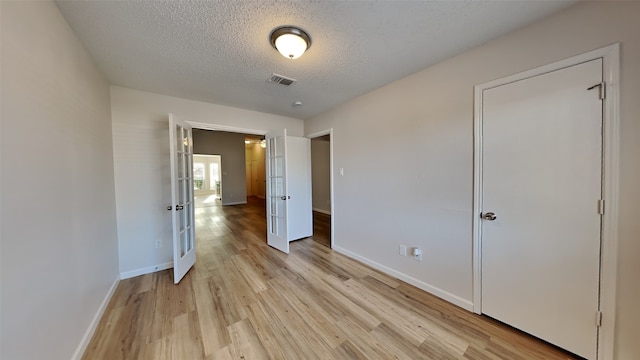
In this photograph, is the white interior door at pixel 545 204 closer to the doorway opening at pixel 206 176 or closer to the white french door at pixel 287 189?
the white french door at pixel 287 189

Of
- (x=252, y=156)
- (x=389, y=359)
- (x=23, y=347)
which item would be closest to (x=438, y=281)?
(x=389, y=359)

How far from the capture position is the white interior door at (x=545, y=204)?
1.41 metres

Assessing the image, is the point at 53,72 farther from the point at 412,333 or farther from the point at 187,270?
the point at 412,333

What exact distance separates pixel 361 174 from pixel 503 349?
2153mm

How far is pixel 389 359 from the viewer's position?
4.87 ft

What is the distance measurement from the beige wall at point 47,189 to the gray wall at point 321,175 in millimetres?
5139

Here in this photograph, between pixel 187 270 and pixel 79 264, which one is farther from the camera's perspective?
pixel 187 270

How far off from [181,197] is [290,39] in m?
2.37

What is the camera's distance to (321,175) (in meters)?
6.85

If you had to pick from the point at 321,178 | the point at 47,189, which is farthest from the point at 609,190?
the point at 321,178

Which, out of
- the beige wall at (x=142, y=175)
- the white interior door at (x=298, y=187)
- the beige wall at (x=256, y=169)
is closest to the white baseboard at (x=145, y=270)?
the beige wall at (x=142, y=175)

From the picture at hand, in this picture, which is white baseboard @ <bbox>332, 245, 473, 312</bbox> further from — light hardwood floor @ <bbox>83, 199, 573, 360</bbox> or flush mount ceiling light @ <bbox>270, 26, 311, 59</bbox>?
flush mount ceiling light @ <bbox>270, 26, 311, 59</bbox>

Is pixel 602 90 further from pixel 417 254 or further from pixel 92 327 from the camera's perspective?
pixel 92 327

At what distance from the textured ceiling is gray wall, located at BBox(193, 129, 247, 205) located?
5.62 meters
